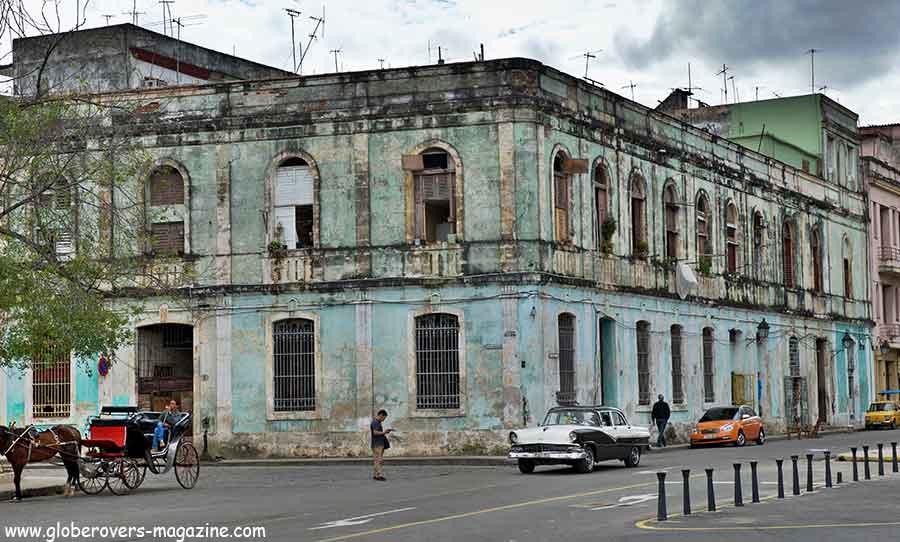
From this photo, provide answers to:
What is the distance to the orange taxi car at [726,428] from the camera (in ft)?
148

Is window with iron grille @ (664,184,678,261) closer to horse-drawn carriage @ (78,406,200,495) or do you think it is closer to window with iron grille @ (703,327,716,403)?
window with iron grille @ (703,327,716,403)

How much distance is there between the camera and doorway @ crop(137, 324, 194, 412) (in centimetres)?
4216

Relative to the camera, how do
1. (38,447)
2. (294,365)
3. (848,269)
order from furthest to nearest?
(848,269) < (294,365) < (38,447)

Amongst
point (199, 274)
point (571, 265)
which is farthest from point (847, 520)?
point (199, 274)

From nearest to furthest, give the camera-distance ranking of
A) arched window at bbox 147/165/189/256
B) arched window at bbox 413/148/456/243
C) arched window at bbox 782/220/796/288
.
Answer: arched window at bbox 413/148/456/243 → arched window at bbox 147/165/189/256 → arched window at bbox 782/220/796/288

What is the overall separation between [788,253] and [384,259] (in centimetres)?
2305

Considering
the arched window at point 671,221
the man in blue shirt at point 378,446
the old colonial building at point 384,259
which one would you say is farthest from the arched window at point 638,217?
the man in blue shirt at point 378,446

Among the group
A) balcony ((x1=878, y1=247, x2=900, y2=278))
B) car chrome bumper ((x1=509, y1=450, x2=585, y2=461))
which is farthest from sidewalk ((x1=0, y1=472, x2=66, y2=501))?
balcony ((x1=878, y1=247, x2=900, y2=278))

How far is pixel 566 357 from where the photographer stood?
41.0m

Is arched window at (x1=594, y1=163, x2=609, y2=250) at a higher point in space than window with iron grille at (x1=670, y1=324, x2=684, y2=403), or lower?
higher

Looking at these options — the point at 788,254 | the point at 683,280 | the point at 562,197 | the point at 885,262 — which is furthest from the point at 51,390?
the point at 885,262

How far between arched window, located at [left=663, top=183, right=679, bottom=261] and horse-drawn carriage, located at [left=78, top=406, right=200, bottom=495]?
2317 centimetres

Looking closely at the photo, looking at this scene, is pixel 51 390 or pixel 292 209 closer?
pixel 292 209

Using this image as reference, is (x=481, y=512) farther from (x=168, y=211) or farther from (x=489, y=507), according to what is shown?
(x=168, y=211)
